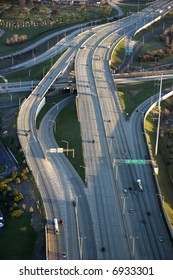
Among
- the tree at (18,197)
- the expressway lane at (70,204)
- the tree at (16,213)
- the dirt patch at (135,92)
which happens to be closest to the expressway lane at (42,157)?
the expressway lane at (70,204)

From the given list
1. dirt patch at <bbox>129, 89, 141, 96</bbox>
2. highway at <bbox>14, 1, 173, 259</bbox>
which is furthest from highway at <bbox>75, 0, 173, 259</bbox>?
dirt patch at <bbox>129, 89, 141, 96</bbox>

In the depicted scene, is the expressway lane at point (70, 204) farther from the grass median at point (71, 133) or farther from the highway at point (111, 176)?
the highway at point (111, 176)

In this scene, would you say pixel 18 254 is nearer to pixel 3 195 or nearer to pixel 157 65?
pixel 3 195

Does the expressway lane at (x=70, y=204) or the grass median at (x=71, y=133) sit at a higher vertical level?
the grass median at (x=71, y=133)

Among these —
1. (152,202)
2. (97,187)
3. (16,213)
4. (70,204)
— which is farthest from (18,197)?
(152,202)

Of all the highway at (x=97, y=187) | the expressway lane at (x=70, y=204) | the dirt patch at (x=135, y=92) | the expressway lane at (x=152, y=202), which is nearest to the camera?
the expressway lane at (x=70, y=204)

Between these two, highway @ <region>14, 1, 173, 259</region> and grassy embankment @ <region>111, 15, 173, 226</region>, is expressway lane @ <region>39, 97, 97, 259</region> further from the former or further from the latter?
grassy embankment @ <region>111, 15, 173, 226</region>

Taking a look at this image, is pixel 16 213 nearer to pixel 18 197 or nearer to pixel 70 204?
pixel 18 197

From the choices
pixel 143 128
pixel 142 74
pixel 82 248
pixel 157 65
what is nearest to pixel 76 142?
pixel 143 128
